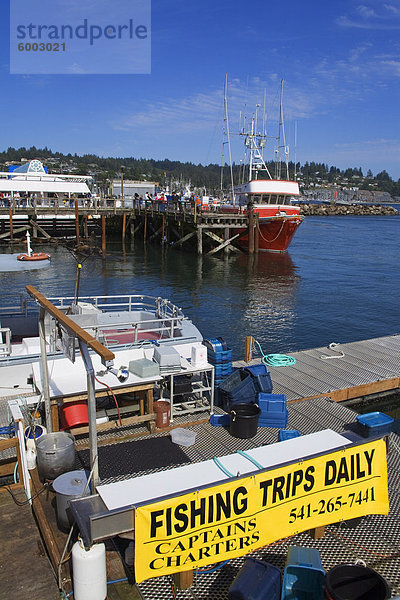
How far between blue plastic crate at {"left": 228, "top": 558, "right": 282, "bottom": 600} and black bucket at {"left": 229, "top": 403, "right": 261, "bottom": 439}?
12.1 ft

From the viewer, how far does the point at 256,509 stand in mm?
5195

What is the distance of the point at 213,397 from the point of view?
10086mm

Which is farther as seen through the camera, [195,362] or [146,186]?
[146,186]

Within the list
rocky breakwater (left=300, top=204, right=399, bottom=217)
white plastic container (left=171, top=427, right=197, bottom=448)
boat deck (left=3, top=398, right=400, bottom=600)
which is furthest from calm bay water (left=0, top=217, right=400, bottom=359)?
rocky breakwater (left=300, top=204, right=399, bottom=217)

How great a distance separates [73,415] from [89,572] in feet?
12.9

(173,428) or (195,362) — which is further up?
(195,362)

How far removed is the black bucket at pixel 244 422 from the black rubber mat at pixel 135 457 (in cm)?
123

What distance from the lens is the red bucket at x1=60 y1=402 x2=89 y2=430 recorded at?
8.43 m

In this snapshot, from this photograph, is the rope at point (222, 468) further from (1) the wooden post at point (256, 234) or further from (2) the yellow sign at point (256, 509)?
(1) the wooden post at point (256, 234)

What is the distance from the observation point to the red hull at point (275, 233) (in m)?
45.4

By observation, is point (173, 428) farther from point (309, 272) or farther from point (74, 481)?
point (309, 272)

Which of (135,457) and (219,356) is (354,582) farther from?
(219,356)

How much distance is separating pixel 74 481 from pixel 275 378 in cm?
736

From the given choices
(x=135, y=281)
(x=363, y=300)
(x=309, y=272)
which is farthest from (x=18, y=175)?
(x=363, y=300)
